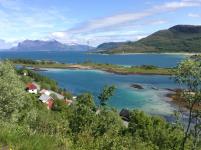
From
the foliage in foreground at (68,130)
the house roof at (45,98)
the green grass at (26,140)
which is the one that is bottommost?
the house roof at (45,98)

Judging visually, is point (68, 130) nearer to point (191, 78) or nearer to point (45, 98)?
point (191, 78)

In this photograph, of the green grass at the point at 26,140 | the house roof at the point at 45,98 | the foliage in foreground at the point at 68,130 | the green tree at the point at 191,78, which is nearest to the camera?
the green grass at the point at 26,140

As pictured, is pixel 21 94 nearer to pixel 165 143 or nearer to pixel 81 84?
pixel 165 143

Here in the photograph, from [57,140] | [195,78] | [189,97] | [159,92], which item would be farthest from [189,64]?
[159,92]

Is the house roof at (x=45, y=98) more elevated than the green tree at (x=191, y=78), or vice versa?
the green tree at (x=191, y=78)

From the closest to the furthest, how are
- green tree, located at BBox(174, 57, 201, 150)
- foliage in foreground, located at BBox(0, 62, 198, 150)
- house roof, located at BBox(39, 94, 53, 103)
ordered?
1. foliage in foreground, located at BBox(0, 62, 198, 150)
2. green tree, located at BBox(174, 57, 201, 150)
3. house roof, located at BBox(39, 94, 53, 103)

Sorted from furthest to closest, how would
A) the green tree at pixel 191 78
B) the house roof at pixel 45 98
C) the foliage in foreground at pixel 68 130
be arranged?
the house roof at pixel 45 98
the green tree at pixel 191 78
the foliage in foreground at pixel 68 130

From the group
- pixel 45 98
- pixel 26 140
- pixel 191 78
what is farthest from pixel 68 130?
pixel 45 98

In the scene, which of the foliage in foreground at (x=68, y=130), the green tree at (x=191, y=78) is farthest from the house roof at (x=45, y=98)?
the green tree at (x=191, y=78)

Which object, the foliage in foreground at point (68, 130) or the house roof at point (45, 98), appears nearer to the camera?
the foliage in foreground at point (68, 130)

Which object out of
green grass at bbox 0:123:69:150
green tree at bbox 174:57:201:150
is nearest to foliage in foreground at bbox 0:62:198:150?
green grass at bbox 0:123:69:150

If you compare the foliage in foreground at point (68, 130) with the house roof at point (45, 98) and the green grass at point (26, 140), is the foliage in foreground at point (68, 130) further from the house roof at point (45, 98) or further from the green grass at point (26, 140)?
the house roof at point (45, 98)

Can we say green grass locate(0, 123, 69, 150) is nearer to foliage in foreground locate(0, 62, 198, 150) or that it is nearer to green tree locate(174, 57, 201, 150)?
foliage in foreground locate(0, 62, 198, 150)

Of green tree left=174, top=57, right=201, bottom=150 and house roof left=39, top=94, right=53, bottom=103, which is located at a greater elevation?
green tree left=174, top=57, right=201, bottom=150
